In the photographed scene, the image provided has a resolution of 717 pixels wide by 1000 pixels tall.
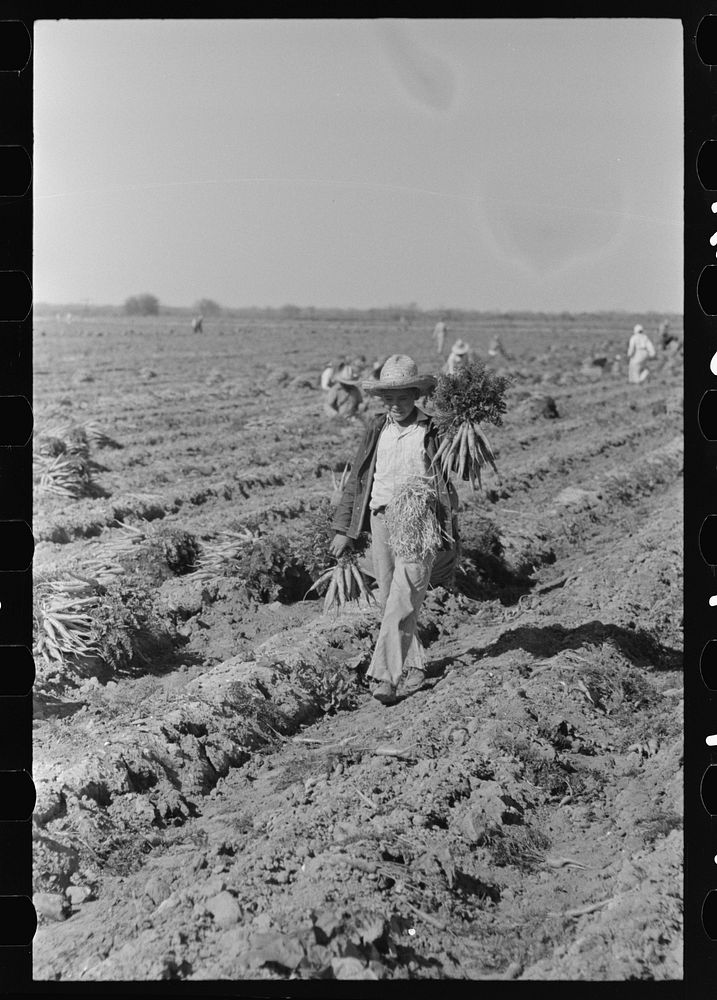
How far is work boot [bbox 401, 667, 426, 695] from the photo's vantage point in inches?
240

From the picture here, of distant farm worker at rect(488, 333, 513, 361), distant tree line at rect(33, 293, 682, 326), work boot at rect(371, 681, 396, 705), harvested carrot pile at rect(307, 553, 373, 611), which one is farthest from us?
distant farm worker at rect(488, 333, 513, 361)

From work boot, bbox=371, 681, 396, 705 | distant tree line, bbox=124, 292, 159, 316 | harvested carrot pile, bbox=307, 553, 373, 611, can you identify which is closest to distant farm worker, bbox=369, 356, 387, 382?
harvested carrot pile, bbox=307, 553, 373, 611

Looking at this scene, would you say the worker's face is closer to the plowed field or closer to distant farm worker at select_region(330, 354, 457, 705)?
distant farm worker at select_region(330, 354, 457, 705)

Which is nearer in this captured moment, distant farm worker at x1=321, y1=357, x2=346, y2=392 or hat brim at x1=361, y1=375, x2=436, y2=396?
hat brim at x1=361, y1=375, x2=436, y2=396

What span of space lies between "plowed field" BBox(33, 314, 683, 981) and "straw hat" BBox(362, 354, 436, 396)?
1682mm

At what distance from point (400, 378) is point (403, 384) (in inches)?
1.9

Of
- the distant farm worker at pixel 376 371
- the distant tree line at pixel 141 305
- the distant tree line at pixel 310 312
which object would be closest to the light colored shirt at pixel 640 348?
the distant farm worker at pixel 376 371

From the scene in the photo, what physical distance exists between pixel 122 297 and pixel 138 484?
189cm

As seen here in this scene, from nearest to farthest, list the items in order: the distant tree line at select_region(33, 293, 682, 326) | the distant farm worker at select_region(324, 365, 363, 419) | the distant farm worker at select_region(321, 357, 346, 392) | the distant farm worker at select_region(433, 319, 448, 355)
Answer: the distant tree line at select_region(33, 293, 682, 326), the distant farm worker at select_region(433, 319, 448, 355), the distant farm worker at select_region(324, 365, 363, 419), the distant farm worker at select_region(321, 357, 346, 392)

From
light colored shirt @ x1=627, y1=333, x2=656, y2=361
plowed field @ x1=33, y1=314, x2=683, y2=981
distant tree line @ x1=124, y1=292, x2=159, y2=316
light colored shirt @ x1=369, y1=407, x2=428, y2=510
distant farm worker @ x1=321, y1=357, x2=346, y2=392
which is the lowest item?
plowed field @ x1=33, y1=314, x2=683, y2=981

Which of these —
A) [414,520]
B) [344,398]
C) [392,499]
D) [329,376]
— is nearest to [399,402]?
[392,499]

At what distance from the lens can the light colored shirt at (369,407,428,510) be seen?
5.80 m

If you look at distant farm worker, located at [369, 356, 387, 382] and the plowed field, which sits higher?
distant farm worker, located at [369, 356, 387, 382]
